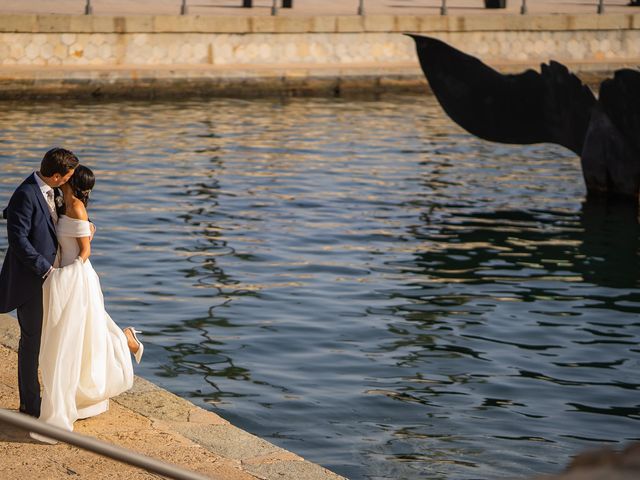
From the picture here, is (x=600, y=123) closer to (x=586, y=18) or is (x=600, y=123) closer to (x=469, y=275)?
(x=469, y=275)

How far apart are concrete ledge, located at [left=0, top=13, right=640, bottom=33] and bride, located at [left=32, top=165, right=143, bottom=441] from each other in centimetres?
2075

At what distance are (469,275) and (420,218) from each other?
3.13 m

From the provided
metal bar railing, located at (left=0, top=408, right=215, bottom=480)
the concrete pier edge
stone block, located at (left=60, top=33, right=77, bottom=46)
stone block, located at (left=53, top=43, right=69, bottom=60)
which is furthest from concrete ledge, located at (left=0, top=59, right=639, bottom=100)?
metal bar railing, located at (left=0, top=408, right=215, bottom=480)

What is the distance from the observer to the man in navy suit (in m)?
6.57

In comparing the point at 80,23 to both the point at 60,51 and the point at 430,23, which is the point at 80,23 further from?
the point at 430,23

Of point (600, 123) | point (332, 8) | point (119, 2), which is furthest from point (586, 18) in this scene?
point (600, 123)

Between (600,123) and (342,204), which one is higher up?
(600,123)

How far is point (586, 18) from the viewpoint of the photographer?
32.8 m

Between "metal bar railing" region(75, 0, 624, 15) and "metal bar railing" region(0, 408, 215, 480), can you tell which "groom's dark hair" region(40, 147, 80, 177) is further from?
"metal bar railing" region(75, 0, 624, 15)

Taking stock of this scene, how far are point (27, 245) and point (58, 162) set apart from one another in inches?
18.7

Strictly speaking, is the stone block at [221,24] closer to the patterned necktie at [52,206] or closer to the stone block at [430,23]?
the stone block at [430,23]

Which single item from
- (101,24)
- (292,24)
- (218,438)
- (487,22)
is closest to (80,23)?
(101,24)

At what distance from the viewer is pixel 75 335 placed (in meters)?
6.59

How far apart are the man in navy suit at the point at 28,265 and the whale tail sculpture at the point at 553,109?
11737 mm
